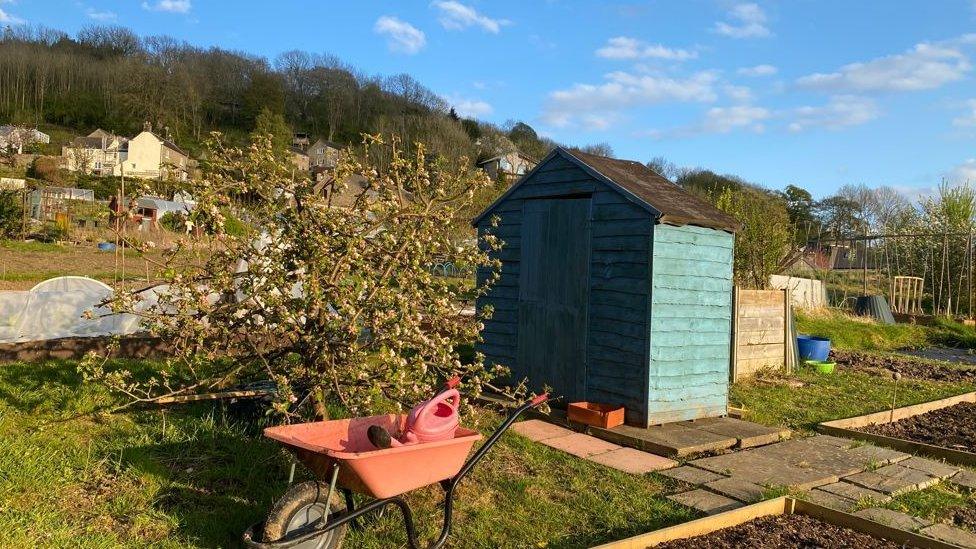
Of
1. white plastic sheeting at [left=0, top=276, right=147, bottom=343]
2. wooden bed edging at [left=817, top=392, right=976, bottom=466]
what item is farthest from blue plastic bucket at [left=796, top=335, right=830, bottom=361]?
white plastic sheeting at [left=0, top=276, right=147, bottom=343]

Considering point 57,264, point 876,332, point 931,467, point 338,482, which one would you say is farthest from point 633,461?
point 57,264

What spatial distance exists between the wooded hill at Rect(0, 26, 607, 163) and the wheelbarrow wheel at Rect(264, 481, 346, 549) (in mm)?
49280

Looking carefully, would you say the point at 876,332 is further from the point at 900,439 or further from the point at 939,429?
the point at 900,439

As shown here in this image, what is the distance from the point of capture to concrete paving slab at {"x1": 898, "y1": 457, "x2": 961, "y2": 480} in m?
5.69

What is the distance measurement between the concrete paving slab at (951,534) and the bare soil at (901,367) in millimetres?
7133

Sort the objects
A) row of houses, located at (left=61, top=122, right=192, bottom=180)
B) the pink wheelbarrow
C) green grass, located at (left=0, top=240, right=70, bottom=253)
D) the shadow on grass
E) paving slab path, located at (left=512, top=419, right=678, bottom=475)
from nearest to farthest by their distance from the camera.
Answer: the pink wheelbarrow
the shadow on grass
paving slab path, located at (left=512, top=419, right=678, bottom=475)
green grass, located at (left=0, top=240, right=70, bottom=253)
row of houses, located at (left=61, top=122, right=192, bottom=180)

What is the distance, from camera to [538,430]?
650cm

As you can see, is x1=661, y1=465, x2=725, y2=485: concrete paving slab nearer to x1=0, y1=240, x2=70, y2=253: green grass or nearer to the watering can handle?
the watering can handle

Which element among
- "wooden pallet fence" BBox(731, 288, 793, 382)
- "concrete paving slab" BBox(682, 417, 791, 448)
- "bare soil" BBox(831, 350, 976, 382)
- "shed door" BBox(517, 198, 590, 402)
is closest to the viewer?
"concrete paving slab" BBox(682, 417, 791, 448)

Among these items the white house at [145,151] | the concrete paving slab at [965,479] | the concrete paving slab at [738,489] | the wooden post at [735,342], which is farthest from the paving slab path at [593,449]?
the white house at [145,151]

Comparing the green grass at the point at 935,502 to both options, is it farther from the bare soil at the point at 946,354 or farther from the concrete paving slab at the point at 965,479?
the bare soil at the point at 946,354

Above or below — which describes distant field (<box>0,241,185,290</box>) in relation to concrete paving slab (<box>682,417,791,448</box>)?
above

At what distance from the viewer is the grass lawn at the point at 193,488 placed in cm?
371

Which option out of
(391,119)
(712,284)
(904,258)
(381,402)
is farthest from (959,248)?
(391,119)
